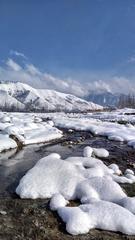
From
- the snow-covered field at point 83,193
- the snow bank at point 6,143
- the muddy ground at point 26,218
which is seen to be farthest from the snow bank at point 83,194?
the snow bank at point 6,143

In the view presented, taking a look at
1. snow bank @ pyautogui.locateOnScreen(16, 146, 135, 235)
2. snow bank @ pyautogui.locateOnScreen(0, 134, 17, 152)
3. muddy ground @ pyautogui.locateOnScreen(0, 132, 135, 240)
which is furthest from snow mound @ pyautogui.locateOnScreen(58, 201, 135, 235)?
snow bank @ pyautogui.locateOnScreen(0, 134, 17, 152)

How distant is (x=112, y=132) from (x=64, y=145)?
8.85 meters

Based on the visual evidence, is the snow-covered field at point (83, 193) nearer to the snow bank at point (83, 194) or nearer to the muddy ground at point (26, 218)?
the snow bank at point (83, 194)

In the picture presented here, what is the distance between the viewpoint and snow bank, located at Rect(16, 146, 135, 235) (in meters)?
8.59

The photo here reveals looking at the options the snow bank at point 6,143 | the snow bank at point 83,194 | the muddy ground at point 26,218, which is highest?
the snow bank at point 6,143

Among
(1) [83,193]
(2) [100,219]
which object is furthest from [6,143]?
(2) [100,219]

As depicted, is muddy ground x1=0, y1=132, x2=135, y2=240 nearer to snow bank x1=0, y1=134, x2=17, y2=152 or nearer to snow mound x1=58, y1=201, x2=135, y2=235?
snow mound x1=58, y1=201, x2=135, y2=235

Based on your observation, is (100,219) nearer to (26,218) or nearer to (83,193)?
(83,193)

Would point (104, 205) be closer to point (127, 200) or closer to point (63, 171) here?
point (127, 200)

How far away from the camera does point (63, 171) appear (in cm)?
Answer: 1186

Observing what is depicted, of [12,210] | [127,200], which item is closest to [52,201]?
[12,210]

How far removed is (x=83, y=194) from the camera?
35.0 feet

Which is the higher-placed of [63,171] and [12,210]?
[63,171]

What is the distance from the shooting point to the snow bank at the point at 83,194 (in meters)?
8.59
